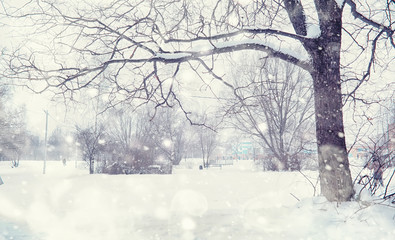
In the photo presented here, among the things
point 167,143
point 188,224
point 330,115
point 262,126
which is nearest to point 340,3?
point 330,115

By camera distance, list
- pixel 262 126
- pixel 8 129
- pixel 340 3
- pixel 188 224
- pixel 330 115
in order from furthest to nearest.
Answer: pixel 8 129 → pixel 262 126 → pixel 340 3 → pixel 330 115 → pixel 188 224

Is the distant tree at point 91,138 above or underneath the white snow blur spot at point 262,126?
underneath

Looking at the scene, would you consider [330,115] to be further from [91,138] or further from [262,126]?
[91,138]

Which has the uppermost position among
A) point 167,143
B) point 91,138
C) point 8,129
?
point 8,129

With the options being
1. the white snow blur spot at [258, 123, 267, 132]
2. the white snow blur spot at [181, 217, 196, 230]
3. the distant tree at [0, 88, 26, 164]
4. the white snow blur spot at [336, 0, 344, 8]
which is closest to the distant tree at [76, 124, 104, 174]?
the distant tree at [0, 88, 26, 164]

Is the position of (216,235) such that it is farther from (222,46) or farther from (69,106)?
(69,106)

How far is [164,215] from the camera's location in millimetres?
4520

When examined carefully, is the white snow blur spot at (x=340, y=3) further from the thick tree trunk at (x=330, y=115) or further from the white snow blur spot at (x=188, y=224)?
the white snow blur spot at (x=188, y=224)

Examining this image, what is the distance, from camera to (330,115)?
4.46m

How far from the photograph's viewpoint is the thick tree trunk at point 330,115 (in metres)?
4.30

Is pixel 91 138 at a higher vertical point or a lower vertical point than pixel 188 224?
higher

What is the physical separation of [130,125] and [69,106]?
21646 millimetres

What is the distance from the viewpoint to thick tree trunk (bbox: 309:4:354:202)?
430cm

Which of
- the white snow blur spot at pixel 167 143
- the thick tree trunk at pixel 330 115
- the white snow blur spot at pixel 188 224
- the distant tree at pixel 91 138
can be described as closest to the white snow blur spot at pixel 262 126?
the distant tree at pixel 91 138
